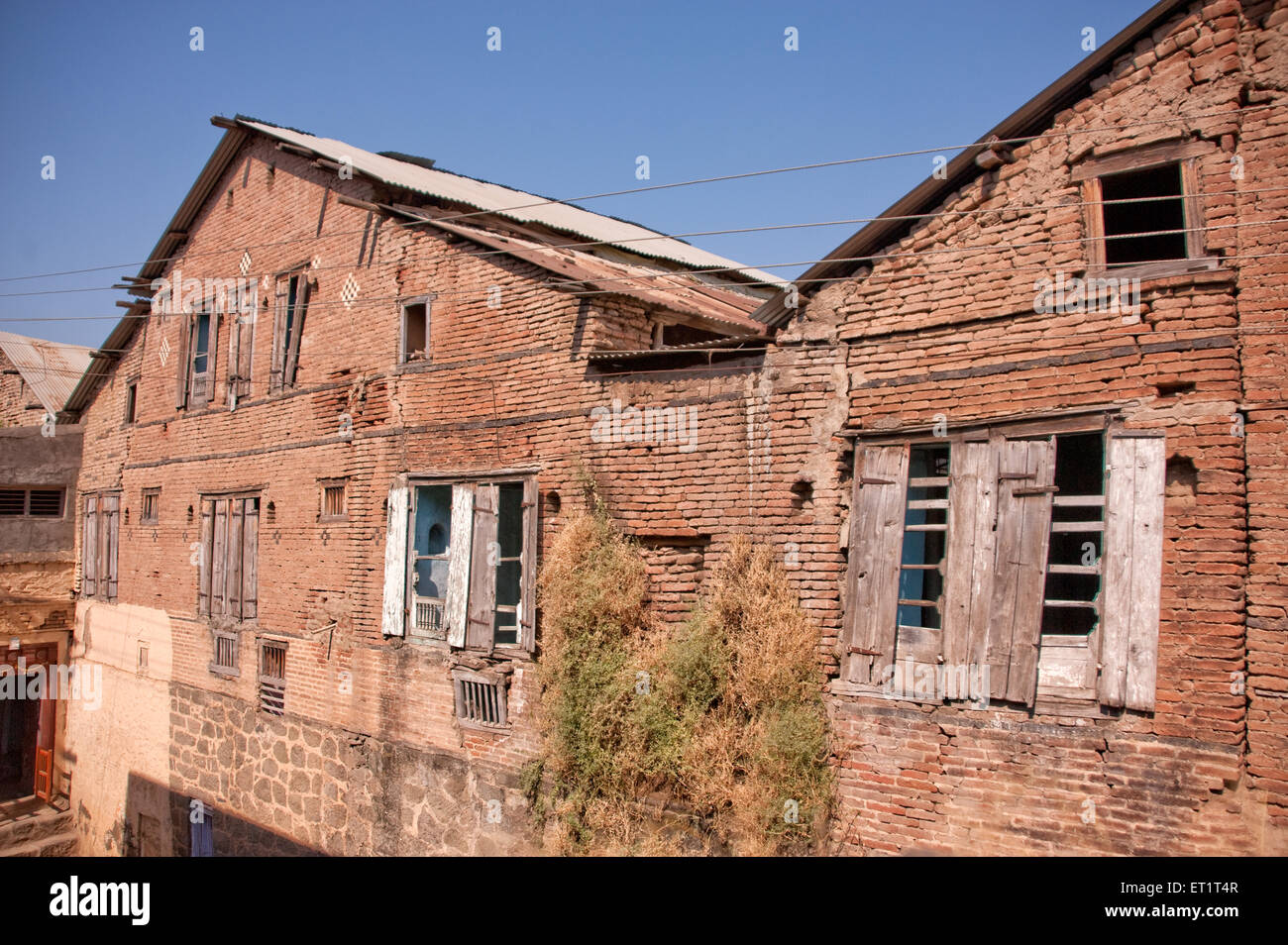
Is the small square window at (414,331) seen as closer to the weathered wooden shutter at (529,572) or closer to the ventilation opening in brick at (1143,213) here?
the weathered wooden shutter at (529,572)

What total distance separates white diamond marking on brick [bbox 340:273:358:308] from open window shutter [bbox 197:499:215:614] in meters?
4.57

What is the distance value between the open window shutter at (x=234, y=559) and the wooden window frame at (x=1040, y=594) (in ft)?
32.1

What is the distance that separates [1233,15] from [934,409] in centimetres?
331

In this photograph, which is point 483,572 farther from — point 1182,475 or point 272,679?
point 1182,475

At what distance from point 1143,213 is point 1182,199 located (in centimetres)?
226

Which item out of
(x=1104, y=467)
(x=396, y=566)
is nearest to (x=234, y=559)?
(x=396, y=566)

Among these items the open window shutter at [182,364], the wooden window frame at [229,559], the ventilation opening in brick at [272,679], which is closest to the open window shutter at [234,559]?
the wooden window frame at [229,559]

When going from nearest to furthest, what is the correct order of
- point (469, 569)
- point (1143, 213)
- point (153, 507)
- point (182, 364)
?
1. point (1143, 213)
2. point (469, 569)
3. point (182, 364)
4. point (153, 507)

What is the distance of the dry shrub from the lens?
6.62m

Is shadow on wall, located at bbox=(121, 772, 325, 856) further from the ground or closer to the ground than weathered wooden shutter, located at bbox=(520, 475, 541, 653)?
closer to the ground

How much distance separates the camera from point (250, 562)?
12500 mm

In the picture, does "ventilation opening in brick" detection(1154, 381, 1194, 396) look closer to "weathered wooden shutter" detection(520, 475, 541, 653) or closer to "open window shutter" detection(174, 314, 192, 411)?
"weathered wooden shutter" detection(520, 475, 541, 653)

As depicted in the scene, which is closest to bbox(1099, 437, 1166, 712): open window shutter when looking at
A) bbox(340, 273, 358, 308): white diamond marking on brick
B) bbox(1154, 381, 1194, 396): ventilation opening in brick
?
bbox(1154, 381, 1194, 396): ventilation opening in brick

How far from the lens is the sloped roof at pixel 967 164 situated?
19.9ft
